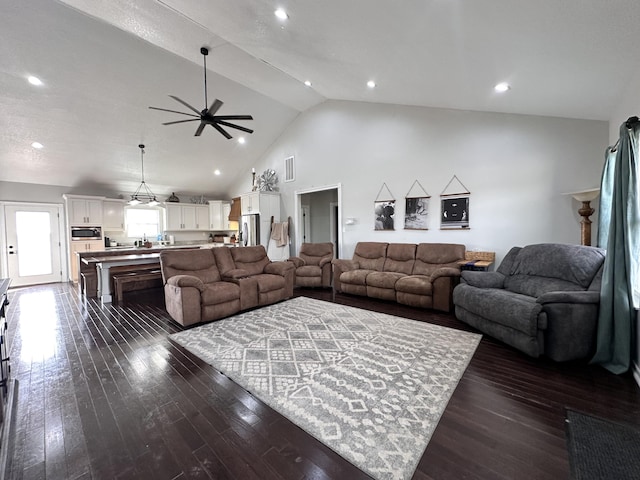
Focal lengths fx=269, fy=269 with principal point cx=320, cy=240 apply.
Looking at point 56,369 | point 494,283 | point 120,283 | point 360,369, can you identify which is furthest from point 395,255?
point 120,283

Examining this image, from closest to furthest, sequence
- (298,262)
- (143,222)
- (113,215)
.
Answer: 1. (298,262)
2. (113,215)
3. (143,222)

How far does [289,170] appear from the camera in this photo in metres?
7.29

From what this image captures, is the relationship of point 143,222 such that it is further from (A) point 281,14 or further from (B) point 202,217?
(A) point 281,14

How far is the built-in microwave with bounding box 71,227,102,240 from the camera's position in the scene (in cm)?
686

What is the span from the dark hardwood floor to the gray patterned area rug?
10 cm

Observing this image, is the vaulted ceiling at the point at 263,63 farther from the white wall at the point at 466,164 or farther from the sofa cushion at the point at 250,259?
the sofa cushion at the point at 250,259

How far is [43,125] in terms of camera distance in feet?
16.4

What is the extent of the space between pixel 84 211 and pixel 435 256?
8457mm

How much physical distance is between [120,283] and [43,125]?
331 cm

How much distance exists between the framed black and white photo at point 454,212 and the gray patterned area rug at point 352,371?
2.07 m

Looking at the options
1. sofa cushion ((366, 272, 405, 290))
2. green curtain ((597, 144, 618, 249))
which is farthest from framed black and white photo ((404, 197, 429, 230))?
green curtain ((597, 144, 618, 249))

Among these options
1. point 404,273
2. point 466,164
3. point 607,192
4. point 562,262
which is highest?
point 466,164

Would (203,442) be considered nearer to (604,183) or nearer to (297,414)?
(297,414)

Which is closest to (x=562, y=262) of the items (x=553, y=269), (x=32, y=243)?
(x=553, y=269)
